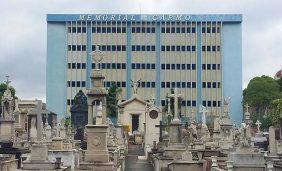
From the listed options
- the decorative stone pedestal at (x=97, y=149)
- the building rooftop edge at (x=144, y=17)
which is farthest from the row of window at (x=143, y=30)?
the decorative stone pedestal at (x=97, y=149)

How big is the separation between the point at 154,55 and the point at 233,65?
14.2 m

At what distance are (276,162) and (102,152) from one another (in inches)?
380

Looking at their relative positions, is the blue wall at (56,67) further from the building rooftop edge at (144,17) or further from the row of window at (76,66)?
the building rooftop edge at (144,17)

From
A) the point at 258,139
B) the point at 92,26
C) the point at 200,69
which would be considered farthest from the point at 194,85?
the point at 258,139

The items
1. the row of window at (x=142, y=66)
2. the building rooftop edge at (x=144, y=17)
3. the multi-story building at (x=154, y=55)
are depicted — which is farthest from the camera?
the row of window at (x=142, y=66)

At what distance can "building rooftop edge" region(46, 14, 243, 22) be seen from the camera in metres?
95.2

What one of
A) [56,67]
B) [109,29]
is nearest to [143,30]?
[109,29]

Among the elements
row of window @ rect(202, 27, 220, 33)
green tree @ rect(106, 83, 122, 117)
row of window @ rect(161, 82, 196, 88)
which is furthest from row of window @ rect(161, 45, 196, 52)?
green tree @ rect(106, 83, 122, 117)

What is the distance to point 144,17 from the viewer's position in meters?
95.9

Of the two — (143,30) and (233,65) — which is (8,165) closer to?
(143,30)

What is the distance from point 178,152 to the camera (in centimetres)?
2925

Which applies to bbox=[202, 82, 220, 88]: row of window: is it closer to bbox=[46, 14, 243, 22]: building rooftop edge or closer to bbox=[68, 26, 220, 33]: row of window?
bbox=[68, 26, 220, 33]: row of window

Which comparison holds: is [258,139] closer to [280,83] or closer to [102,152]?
[102,152]

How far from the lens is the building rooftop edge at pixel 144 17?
95188 mm
